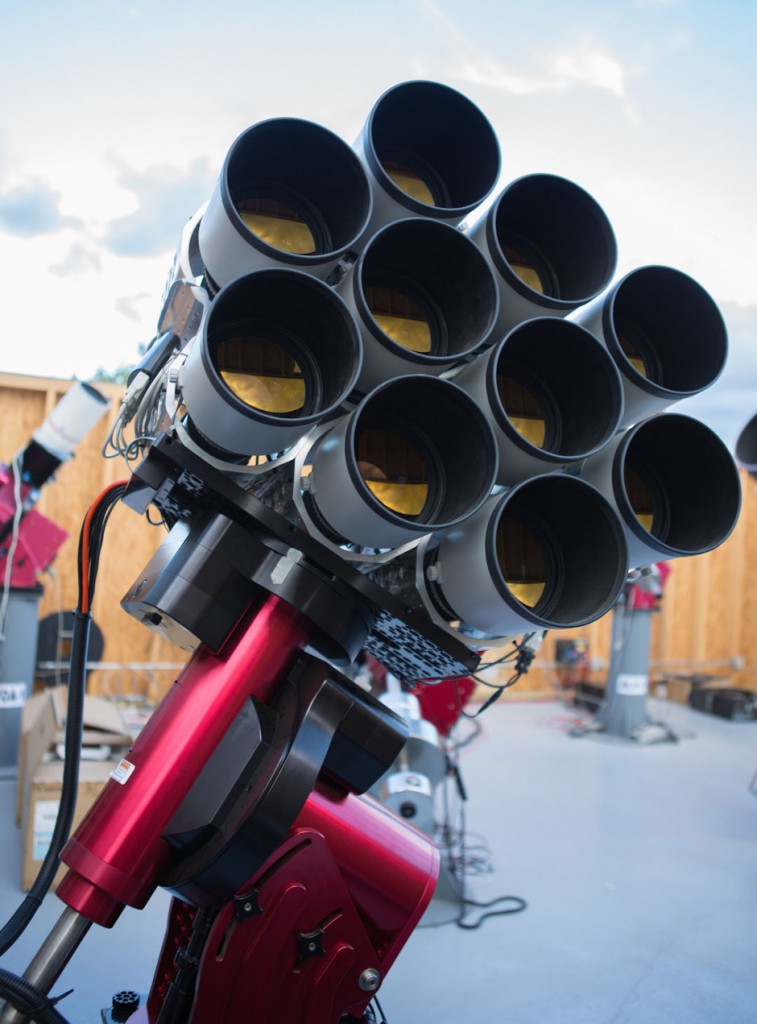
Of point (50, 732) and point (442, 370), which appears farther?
point (50, 732)

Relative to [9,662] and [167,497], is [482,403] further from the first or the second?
[9,662]

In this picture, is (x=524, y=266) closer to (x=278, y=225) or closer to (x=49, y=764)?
(x=278, y=225)

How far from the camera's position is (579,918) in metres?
3.36

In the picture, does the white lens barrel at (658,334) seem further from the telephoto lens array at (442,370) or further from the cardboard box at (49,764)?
the cardboard box at (49,764)

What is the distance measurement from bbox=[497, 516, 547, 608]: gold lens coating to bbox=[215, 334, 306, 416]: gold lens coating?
401 mm

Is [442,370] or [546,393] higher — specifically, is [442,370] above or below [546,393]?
below

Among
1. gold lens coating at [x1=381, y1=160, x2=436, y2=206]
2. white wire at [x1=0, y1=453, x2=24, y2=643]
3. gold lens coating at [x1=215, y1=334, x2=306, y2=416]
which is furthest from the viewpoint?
white wire at [x1=0, y1=453, x2=24, y2=643]

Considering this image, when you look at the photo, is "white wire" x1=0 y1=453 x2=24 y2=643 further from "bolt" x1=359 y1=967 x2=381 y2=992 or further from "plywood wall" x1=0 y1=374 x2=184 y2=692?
"bolt" x1=359 y1=967 x2=381 y2=992

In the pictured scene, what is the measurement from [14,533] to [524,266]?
13.4 feet

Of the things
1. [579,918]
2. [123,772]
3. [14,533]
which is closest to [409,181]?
[123,772]

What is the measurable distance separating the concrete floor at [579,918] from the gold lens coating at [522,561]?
1.98m

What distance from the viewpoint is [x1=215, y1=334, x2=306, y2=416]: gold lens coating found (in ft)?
3.76

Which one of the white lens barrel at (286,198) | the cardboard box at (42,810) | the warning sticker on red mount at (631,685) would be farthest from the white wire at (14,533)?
the warning sticker on red mount at (631,685)

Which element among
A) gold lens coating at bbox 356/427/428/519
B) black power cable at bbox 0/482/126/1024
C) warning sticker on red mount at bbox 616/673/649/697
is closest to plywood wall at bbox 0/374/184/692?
warning sticker on red mount at bbox 616/673/649/697
